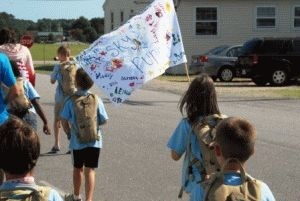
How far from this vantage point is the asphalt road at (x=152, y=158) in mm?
7637

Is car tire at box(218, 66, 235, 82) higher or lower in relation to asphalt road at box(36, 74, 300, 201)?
higher

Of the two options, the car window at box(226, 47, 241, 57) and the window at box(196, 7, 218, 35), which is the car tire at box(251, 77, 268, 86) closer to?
the car window at box(226, 47, 241, 57)

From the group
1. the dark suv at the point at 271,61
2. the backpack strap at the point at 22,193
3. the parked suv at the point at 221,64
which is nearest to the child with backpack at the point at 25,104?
the backpack strap at the point at 22,193

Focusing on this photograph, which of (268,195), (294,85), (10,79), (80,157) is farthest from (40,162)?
(294,85)

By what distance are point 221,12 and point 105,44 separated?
28845 millimetres

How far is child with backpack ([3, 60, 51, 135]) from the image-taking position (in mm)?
6934

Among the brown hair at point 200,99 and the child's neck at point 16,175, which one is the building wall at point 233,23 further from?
the child's neck at point 16,175

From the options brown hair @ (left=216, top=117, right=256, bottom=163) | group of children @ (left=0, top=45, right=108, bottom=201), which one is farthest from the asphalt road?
brown hair @ (left=216, top=117, right=256, bottom=163)

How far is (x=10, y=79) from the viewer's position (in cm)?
577

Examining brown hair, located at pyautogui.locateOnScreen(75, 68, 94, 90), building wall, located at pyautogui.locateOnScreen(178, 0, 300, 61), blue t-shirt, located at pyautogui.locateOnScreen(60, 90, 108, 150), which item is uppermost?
building wall, located at pyautogui.locateOnScreen(178, 0, 300, 61)

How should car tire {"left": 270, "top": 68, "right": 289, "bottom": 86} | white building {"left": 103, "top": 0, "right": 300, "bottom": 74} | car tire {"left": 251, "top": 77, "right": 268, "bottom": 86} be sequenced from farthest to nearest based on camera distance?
white building {"left": 103, "top": 0, "right": 300, "bottom": 74} → car tire {"left": 251, "top": 77, "right": 268, "bottom": 86} → car tire {"left": 270, "top": 68, "right": 289, "bottom": 86}

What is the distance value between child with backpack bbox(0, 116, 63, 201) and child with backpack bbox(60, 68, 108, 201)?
3.31m

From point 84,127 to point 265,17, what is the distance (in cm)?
2850

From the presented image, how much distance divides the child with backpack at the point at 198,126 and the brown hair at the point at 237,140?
1088 mm
